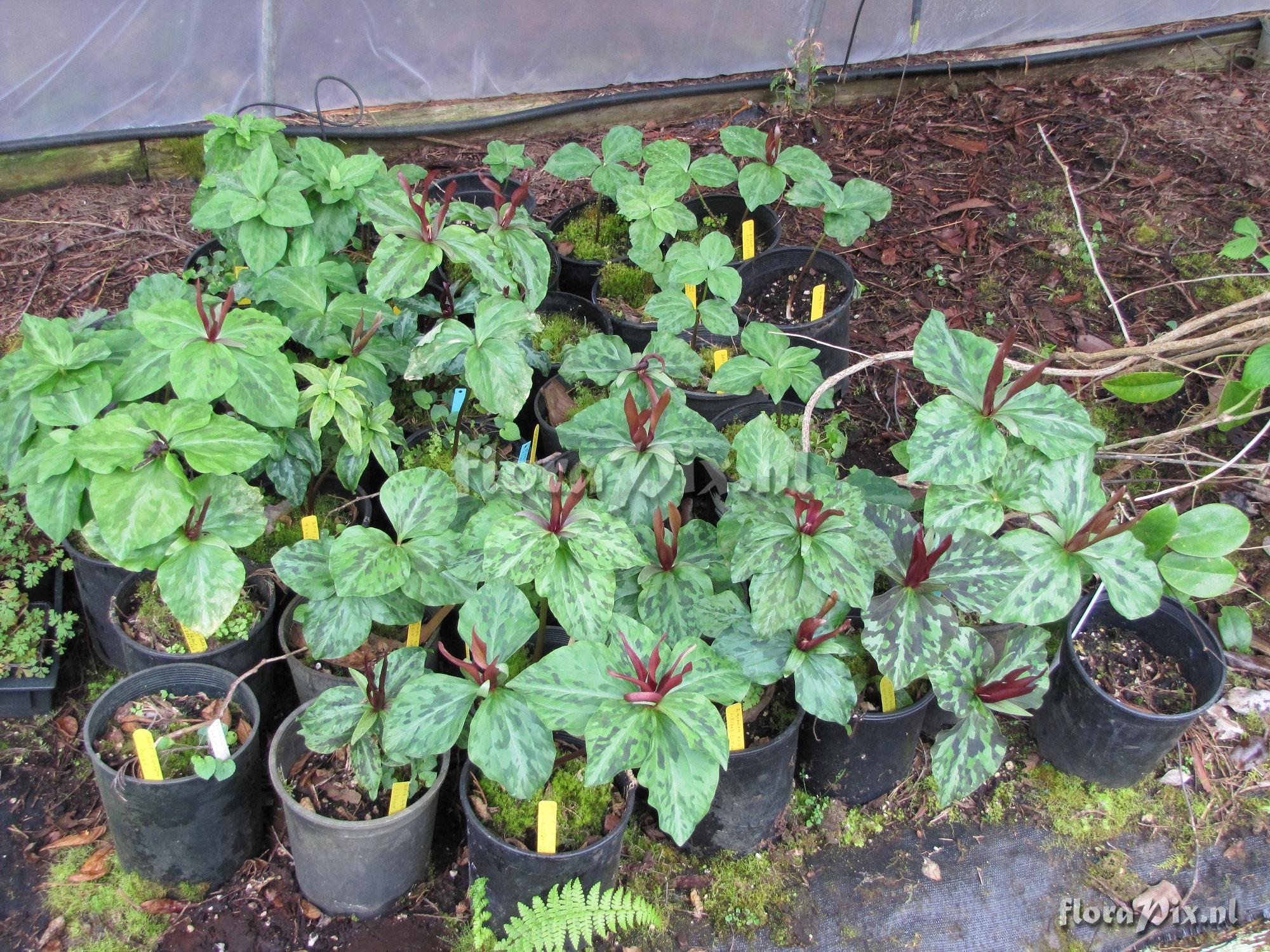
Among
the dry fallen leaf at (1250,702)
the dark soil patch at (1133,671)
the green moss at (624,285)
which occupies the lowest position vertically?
the dry fallen leaf at (1250,702)

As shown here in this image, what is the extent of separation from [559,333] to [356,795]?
160 cm

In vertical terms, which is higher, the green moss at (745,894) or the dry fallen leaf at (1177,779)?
the green moss at (745,894)

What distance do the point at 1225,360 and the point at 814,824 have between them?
7.34ft

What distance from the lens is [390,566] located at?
198 cm

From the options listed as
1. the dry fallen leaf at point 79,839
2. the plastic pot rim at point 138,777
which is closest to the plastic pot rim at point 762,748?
the plastic pot rim at point 138,777

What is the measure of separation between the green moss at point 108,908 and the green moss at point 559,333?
1.76 metres

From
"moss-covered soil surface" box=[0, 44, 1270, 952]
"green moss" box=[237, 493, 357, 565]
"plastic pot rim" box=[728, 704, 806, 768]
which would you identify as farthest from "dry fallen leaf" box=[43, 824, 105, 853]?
"plastic pot rim" box=[728, 704, 806, 768]

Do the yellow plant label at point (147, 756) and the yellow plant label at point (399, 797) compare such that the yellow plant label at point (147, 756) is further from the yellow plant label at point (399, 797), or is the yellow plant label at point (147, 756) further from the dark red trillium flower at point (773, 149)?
the dark red trillium flower at point (773, 149)

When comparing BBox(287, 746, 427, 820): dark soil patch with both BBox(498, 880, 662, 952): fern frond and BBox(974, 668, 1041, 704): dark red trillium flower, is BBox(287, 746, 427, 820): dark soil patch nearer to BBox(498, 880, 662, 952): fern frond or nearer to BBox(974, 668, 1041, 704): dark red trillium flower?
BBox(498, 880, 662, 952): fern frond

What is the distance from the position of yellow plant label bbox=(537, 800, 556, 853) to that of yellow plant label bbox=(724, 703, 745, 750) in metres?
0.43

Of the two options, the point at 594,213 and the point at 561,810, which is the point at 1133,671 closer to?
the point at 561,810

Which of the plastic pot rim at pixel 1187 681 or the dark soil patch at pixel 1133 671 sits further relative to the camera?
the dark soil patch at pixel 1133 671

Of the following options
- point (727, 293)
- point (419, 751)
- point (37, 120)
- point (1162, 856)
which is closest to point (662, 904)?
point (419, 751)

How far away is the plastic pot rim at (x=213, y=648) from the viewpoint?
2.21 meters
